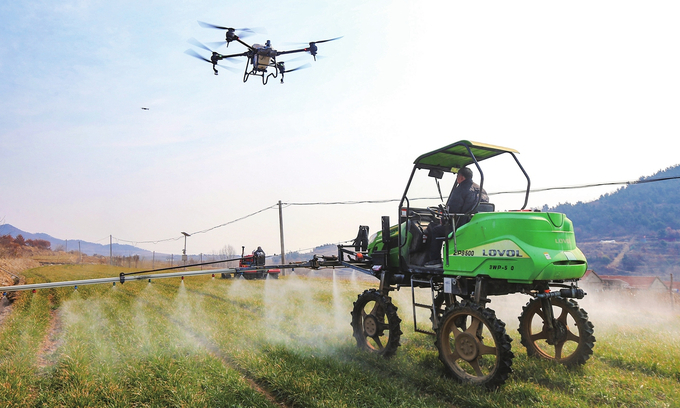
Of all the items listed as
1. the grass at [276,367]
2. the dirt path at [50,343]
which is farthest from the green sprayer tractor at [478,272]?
the dirt path at [50,343]

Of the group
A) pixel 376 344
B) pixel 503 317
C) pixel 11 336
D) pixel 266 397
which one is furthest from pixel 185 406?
pixel 503 317

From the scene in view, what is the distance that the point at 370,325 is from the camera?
346 inches

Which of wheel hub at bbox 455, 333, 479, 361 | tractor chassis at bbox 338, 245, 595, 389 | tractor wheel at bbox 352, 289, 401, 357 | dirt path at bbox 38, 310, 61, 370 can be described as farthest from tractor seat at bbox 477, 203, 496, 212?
dirt path at bbox 38, 310, 61, 370

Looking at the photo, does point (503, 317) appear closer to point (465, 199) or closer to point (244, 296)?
point (465, 199)

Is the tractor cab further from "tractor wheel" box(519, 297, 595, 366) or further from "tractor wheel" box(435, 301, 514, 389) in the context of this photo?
"tractor wheel" box(519, 297, 595, 366)

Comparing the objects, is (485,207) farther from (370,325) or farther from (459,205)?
(370,325)

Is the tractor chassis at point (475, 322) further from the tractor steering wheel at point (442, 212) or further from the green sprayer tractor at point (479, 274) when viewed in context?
the tractor steering wheel at point (442, 212)

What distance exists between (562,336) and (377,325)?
133 inches

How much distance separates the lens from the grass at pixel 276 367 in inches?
245

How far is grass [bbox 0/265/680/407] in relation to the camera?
245 inches

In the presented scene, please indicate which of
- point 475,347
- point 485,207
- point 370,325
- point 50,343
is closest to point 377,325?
point 370,325

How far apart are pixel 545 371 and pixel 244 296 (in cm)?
1335

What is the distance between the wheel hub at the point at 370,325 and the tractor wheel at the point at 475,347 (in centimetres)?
170

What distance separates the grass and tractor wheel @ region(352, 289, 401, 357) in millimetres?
279
